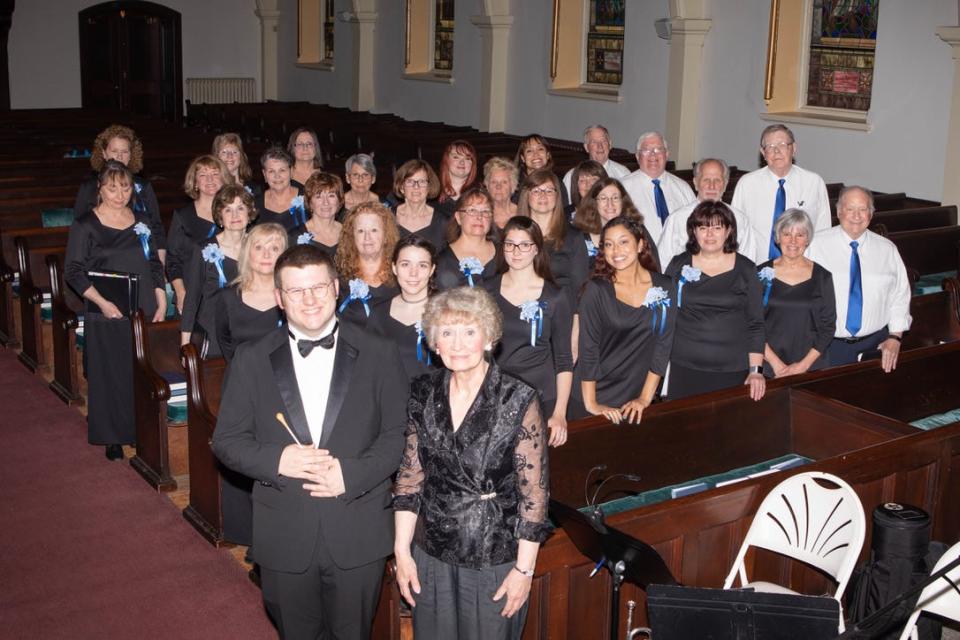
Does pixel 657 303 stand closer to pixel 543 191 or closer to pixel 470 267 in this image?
pixel 470 267

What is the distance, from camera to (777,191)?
20.9 feet

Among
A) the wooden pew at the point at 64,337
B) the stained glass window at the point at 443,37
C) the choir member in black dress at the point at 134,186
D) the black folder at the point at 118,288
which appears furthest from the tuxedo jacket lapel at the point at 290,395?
the stained glass window at the point at 443,37

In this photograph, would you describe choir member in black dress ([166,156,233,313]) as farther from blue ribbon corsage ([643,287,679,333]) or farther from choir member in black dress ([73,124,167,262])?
blue ribbon corsage ([643,287,679,333])

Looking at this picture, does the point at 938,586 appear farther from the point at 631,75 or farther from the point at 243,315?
the point at 631,75

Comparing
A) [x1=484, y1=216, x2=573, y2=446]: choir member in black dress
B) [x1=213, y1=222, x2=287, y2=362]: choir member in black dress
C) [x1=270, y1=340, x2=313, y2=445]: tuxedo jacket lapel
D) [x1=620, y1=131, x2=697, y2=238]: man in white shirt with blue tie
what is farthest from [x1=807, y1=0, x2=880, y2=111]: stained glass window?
[x1=270, y1=340, x2=313, y2=445]: tuxedo jacket lapel

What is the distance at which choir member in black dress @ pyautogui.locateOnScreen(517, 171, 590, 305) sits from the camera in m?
5.29

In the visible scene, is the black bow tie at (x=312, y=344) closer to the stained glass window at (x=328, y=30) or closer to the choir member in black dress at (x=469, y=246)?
the choir member in black dress at (x=469, y=246)

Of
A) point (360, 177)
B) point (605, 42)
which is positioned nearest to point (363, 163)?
point (360, 177)

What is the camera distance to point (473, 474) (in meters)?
3.01

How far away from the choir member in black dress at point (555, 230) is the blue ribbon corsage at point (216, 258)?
4.79 feet

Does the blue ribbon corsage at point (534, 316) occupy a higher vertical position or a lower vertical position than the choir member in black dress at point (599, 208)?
lower

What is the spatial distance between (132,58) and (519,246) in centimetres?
1659

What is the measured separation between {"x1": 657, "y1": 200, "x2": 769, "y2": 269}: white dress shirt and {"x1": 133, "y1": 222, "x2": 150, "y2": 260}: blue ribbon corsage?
2666 millimetres

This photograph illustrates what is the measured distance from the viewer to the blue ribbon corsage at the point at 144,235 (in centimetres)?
583
